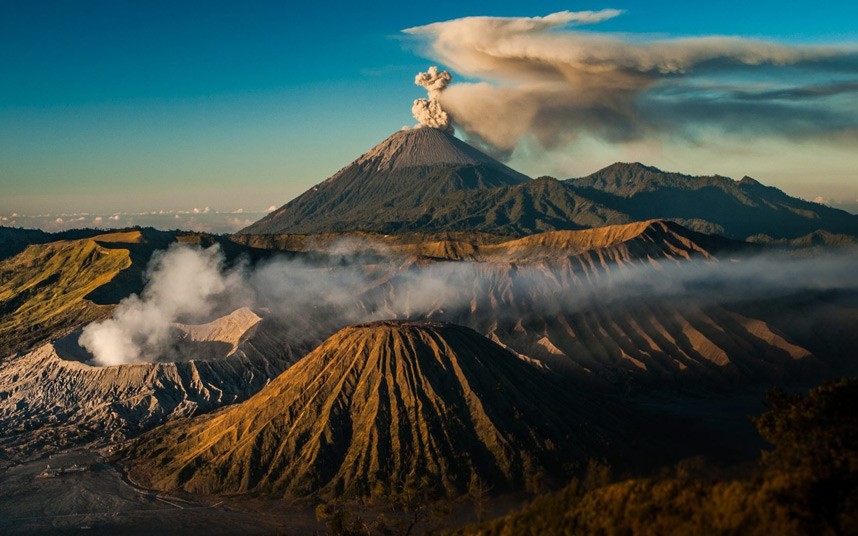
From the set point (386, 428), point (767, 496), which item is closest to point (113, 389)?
point (386, 428)

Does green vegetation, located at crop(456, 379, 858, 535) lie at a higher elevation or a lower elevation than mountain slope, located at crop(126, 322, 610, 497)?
higher

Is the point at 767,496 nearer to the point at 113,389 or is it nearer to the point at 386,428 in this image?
the point at 386,428

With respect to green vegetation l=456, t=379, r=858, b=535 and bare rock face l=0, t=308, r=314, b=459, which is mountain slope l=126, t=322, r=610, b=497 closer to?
bare rock face l=0, t=308, r=314, b=459

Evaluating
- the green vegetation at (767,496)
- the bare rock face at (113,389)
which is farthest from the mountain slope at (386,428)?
the green vegetation at (767,496)

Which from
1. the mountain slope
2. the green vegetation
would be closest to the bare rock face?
the mountain slope

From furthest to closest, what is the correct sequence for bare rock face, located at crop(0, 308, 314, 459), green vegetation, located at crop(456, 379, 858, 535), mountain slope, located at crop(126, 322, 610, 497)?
bare rock face, located at crop(0, 308, 314, 459) < mountain slope, located at crop(126, 322, 610, 497) < green vegetation, located at crop(456, 379, 858, 535)

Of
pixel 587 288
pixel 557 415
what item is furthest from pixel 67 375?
pixel 587 288
